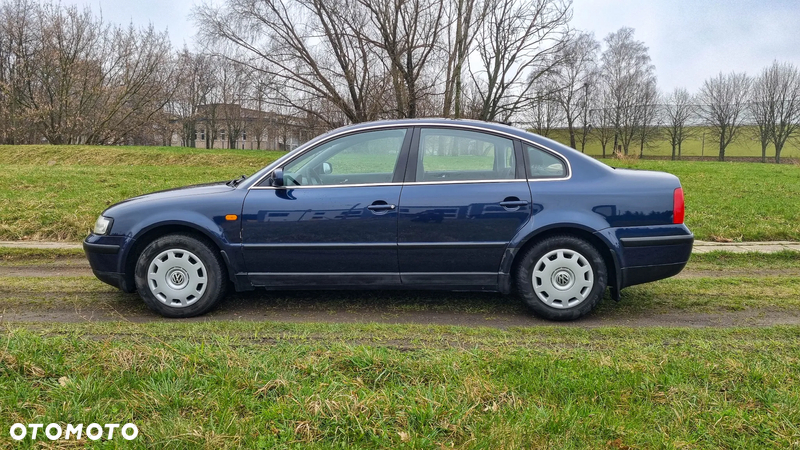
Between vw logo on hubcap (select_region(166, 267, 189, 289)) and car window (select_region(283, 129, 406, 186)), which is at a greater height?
car window (select_region(283, 129, 406, 186))

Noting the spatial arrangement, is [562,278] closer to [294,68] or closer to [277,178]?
[277,178]

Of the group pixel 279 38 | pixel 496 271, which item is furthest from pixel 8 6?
pixel 496 271

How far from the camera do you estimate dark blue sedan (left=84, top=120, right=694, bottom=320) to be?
13.8ft

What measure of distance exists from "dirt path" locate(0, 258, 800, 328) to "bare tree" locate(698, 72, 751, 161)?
6370 centimetres

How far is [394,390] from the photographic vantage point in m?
2.71

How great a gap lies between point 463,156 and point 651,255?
1.72m

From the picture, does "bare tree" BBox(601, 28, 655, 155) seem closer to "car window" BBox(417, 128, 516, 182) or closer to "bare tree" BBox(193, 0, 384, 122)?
"bare tree" BBox(193, 0, 384, 122)

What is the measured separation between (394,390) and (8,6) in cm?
4306

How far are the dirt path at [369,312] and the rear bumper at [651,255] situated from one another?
37 cm

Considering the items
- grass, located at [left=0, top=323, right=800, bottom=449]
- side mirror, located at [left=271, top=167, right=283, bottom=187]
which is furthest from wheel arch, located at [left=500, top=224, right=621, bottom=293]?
side mirror, located at [left=271, top=167, right=283, bottom=187]

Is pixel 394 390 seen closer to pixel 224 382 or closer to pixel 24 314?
pixel 224 382

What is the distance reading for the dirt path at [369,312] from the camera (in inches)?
166

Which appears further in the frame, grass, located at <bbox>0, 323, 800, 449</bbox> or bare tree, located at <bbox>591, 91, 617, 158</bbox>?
bare tree, located at <bbox>591, 91, 617, 158</bbox>

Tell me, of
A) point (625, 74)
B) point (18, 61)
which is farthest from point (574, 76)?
point (18, 61)
